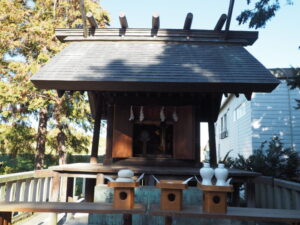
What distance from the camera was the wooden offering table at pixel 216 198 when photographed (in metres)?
2.57

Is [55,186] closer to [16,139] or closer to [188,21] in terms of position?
[188,21]

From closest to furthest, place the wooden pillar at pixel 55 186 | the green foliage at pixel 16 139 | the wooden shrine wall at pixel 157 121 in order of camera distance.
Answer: the wooden pillar at pixel 55 186
the wooden shrine wall at pixel 157 121
the green foliage at pixel 16 139

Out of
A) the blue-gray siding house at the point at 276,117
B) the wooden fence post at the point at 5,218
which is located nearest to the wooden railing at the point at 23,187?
the wooden fence post at the point at 5,218

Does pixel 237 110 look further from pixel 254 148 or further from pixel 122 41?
pixel 122 41

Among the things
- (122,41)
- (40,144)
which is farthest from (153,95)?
(40,144)

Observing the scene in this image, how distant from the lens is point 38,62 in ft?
32.6

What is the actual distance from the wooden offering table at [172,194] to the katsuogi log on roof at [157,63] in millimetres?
2181

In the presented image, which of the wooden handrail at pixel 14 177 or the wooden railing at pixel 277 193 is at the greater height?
the wooden handrail at pixel 14 177

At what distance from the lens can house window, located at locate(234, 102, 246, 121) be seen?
1126 centimetres

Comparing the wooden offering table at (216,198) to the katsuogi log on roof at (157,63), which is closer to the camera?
the wooden offering table at (216,198)

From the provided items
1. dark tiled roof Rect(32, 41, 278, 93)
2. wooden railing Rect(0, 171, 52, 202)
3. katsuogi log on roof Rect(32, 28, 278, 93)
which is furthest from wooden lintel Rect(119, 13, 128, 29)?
wooden railing Rect(0, 171, 52, 202)

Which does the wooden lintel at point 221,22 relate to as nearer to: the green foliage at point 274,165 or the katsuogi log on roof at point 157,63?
the katsuogi log on roof at point 157,63

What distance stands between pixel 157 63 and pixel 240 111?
822cm

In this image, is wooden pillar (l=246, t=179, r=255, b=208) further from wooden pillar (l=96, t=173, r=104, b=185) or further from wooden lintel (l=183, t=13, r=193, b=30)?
wooden lintel (l=183, t=13, r=193, b=30)
